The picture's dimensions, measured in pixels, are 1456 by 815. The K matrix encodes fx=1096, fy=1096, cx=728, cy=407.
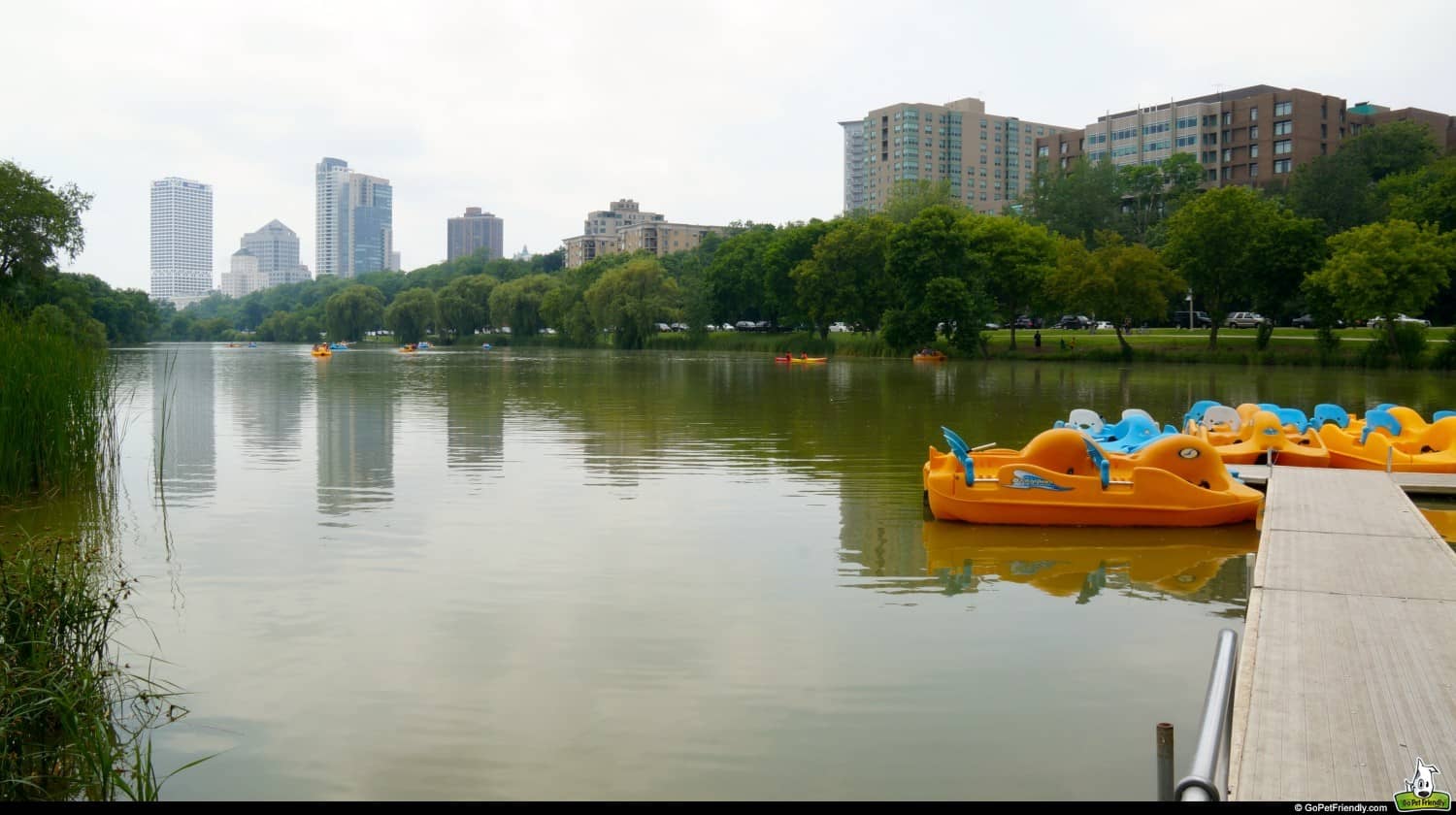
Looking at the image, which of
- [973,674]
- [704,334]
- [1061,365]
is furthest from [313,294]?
[973,674]

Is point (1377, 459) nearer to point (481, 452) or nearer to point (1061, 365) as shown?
point (481, 452)

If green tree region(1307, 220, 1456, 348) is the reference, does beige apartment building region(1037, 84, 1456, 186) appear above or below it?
above

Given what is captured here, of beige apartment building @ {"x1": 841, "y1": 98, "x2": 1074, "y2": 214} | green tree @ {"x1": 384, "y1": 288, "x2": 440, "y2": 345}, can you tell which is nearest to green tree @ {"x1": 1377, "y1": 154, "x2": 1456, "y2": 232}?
green tree @ {"x1": 384, "y1": 288, "x2": 440, "y2": 345}

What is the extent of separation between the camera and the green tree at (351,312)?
119 metres

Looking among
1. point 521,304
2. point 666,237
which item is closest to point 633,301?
point 521,304

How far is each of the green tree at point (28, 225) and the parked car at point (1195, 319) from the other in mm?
69507

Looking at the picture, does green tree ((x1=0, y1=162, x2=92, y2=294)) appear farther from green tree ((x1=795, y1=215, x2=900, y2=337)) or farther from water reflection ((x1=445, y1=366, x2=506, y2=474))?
green tree ((x1=795, y1=215, x2=900, y2=337))

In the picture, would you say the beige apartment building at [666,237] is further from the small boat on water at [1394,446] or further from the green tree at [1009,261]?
the small boat on water at [1394,446]

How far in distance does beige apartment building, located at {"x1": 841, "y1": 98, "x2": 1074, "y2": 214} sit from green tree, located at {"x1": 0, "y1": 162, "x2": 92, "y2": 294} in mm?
128506

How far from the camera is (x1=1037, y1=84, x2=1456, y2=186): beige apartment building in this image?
10938cm

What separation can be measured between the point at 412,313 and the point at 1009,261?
6778 centimetres

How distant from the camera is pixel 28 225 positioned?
53500 mm

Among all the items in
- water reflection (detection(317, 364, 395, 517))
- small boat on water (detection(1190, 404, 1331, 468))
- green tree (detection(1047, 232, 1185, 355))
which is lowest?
water reflection (detection(317, 364, 395, 517))

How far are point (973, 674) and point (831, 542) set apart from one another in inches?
169
